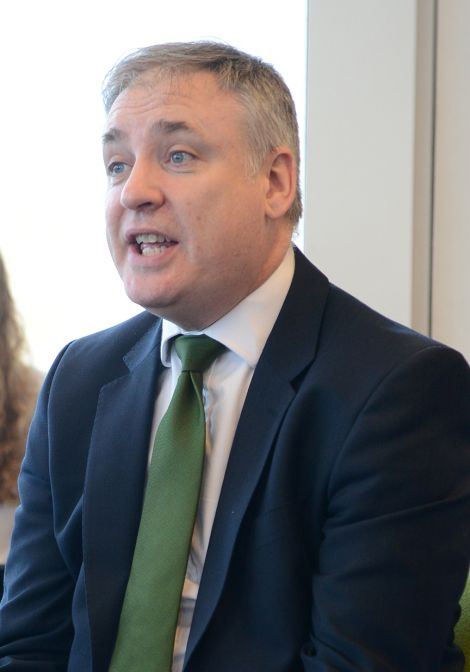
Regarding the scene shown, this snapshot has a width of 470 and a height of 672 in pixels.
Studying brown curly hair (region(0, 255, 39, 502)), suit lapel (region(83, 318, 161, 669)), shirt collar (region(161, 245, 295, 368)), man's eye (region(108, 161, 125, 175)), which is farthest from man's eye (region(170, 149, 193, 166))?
brown curly hair (region(0, 255, 39, 502))

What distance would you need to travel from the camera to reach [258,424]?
1.50 m

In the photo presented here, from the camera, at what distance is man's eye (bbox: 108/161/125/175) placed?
64.0 inches

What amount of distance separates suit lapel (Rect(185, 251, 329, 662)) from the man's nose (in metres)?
0.27

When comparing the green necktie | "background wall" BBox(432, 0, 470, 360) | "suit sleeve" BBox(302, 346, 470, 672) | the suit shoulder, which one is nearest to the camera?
"suit sleeve" BBox(302, 346, 470, 672)

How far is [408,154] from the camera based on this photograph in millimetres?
2578

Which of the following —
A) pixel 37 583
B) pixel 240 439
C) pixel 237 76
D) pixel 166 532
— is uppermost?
pixel 237 76

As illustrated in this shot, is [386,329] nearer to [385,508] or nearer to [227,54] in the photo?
[385,508]

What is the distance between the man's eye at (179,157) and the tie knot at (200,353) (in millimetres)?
277

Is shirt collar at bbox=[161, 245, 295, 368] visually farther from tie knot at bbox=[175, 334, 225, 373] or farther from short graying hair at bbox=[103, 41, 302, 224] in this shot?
short graying hair at bbox=[103, 41, 302, 224]

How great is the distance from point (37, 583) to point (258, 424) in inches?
19.3

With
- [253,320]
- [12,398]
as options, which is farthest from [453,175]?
[12,398]

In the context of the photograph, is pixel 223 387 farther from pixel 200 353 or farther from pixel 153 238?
pixel 153 238

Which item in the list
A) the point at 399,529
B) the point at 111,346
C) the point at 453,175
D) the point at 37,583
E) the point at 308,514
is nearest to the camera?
the point at 399,529

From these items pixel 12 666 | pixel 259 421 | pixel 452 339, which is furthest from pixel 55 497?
pixel 452 339
